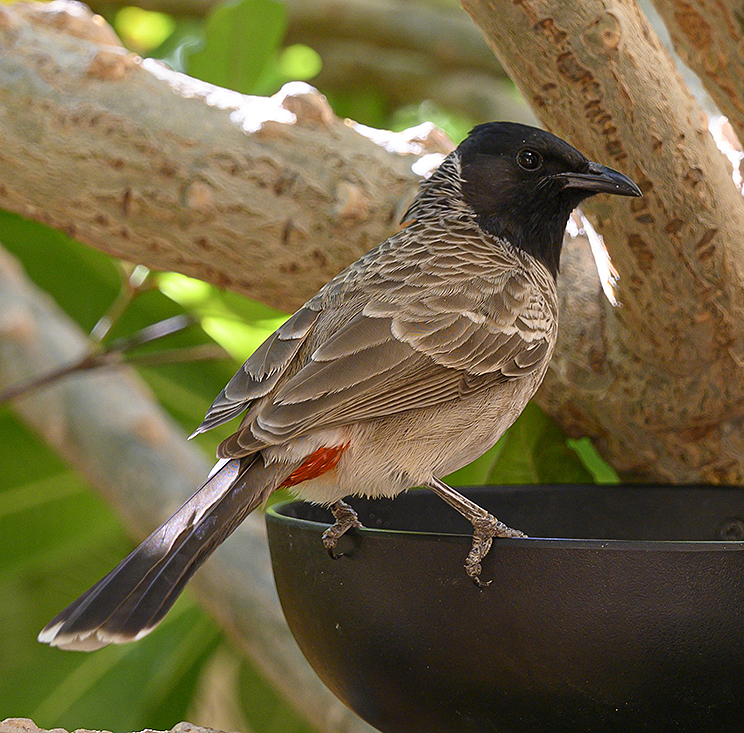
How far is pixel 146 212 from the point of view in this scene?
5.35 ft

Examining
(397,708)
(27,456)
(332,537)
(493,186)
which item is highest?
(493,186)

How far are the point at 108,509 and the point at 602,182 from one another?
6.07 feet

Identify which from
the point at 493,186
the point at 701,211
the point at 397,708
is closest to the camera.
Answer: the point at 397,708

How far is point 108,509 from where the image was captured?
267 centimetres

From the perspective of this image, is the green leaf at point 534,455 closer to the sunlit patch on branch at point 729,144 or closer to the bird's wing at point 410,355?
the bird's wing at point 410,355

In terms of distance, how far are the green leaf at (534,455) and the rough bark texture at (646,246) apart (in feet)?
0.17

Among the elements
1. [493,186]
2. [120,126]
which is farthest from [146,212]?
[493,186]

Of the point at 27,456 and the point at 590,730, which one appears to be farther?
the point at 27,456

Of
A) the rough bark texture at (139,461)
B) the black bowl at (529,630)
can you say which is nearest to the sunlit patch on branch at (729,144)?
the black bowl at (529,630)

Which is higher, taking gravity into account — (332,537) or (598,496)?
(332,537)

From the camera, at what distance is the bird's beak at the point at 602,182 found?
49.7 inches

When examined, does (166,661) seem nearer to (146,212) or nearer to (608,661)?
(146,212)

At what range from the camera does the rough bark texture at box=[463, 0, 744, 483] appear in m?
1.25

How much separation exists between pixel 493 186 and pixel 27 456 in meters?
1.65
